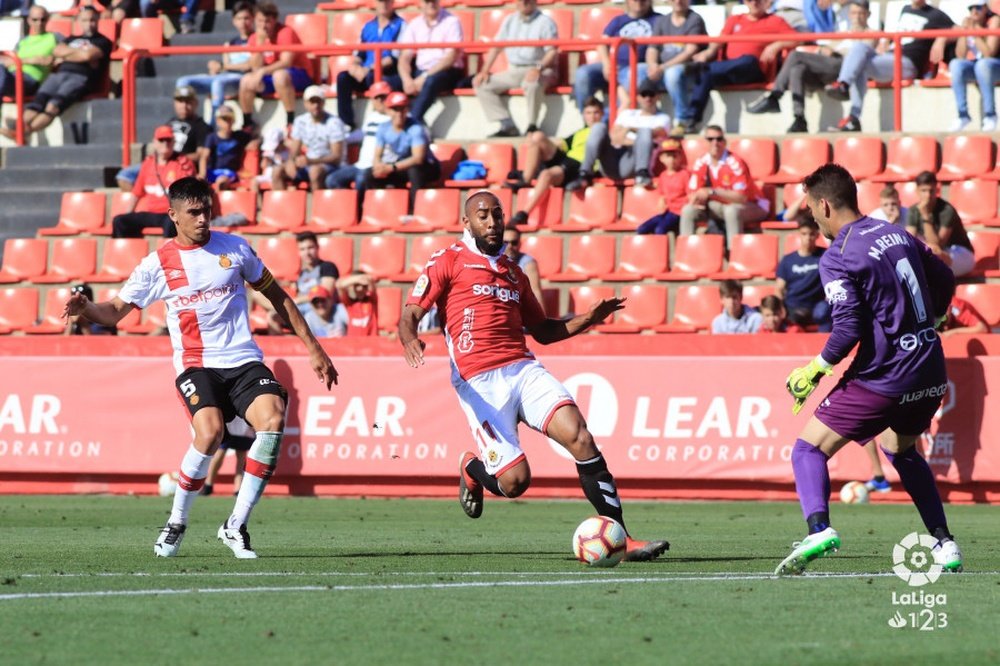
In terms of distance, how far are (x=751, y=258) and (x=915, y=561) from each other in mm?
9931

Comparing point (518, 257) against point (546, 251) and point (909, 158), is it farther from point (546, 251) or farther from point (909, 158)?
point (909, 158)

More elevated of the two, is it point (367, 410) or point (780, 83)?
point (780, 83)

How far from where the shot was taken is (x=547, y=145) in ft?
68.5

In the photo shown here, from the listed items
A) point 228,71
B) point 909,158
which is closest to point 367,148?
point 228,71

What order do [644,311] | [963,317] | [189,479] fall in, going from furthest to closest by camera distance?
1. [644,311]
2. [963,317]
3. [189,479]

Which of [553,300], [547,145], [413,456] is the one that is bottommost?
[413,456]

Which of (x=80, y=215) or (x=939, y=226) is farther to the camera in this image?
(x=80, y=215)

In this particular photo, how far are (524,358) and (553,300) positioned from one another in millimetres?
8754

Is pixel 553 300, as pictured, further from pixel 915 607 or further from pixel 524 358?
pixel 915 607

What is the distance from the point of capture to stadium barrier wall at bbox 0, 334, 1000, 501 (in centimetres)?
1592

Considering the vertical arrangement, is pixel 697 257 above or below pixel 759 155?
below

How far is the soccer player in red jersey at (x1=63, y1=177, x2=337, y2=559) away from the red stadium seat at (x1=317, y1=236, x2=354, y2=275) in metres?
10.2

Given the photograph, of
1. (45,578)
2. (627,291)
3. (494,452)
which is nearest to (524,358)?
(494,452)

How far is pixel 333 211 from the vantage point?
21703 millimetres
